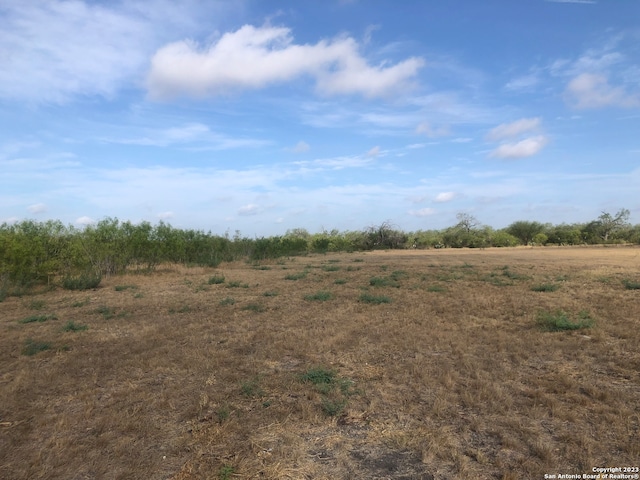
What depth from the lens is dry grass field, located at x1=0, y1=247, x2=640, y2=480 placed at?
332 centimetres

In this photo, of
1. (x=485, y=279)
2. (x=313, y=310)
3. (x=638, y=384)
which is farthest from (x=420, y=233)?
(x=638, y=384)

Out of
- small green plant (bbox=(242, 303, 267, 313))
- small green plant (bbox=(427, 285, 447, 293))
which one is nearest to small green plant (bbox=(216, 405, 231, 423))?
small green plant (bbox=(242, 303, 267, 313))

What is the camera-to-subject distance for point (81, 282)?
15961mm

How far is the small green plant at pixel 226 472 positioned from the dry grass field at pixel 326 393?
0.01 m

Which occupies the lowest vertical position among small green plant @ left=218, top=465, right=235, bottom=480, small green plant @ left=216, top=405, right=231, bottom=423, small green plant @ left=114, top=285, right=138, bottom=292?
small green plant @ left=218, top=465, right=235, bottom=480

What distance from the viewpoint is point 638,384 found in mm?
4742

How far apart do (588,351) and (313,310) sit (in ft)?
18.7

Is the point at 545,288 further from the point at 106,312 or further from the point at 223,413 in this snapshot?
the point at 106,312

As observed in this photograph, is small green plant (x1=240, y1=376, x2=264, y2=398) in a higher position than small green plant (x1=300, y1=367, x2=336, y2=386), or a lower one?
lower

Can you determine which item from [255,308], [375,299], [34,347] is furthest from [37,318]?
[375,299]

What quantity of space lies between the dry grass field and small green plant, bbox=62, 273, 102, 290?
6.25 metres

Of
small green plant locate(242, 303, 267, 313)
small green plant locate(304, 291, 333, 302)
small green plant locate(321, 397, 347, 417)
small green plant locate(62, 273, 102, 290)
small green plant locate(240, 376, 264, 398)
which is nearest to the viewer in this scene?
small green plant locate(321, 397, 347, 417)

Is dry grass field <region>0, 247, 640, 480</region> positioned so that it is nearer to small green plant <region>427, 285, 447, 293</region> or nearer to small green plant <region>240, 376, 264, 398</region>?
small green plant <region>240, 376, 264, 398</region>

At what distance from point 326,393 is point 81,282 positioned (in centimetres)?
1468
